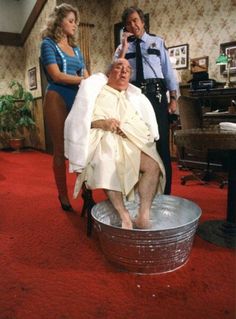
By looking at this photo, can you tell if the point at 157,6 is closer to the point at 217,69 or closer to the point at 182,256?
the point at 217,69

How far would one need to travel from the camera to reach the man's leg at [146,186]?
5.71 ft

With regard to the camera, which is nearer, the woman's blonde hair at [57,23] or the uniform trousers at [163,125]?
the woman's blonde hair at [57,23]

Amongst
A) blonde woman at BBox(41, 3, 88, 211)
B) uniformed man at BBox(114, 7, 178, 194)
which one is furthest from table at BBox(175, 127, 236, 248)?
blonde woman at BBox(41, 3, 88, 211)

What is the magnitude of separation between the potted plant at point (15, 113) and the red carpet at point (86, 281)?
4.59 m

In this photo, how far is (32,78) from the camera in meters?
6.75

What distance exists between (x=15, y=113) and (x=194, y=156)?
432 cm

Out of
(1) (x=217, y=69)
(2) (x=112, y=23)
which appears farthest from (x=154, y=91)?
(2) (x=112, y=23)

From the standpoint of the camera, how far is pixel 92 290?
4.80 feet

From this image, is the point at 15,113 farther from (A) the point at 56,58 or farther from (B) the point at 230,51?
(A) the point at 56,58

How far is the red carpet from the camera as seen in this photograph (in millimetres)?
1312

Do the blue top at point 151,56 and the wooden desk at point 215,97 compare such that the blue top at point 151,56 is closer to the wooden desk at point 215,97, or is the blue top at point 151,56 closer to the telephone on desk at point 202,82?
the wooden desk at point 215,97

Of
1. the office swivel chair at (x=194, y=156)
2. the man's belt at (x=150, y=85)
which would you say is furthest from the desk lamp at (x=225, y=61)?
the man's belt at (x=150, y=85)

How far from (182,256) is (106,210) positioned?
1.64ft

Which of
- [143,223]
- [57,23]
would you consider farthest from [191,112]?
[143,223]
